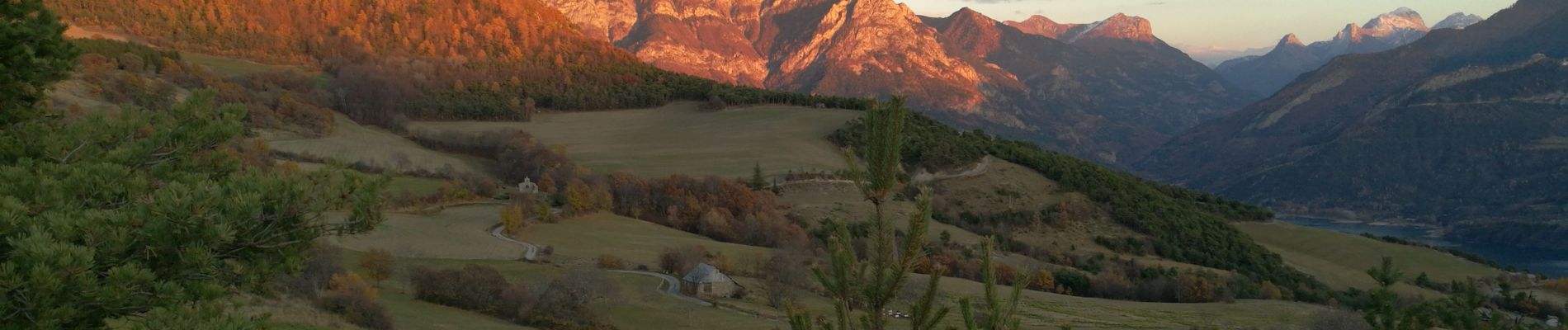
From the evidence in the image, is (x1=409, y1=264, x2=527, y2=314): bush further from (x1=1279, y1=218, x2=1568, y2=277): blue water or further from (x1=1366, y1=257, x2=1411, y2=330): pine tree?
(x1=1279, y1=218, x2=1568, y2=277): blue water

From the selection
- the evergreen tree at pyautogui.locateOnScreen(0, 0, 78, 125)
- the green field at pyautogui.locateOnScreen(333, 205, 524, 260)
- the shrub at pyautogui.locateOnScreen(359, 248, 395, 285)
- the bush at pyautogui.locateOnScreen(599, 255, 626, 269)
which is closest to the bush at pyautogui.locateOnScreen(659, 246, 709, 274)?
the bush at pyautogui.locateOnScreen(599, 255, 626, 269)

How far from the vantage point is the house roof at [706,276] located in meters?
34.7

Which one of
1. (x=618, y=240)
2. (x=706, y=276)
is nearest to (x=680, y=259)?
(x=706, y=276)

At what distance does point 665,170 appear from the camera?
69688 mm

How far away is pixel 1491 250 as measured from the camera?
339 ft

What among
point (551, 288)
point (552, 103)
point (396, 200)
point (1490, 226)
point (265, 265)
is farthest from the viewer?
point (1490, 226)

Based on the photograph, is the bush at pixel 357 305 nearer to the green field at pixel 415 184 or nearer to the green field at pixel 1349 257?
the green field at pixel 415 184

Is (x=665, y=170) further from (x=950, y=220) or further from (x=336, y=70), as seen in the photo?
(x=336, y=70)

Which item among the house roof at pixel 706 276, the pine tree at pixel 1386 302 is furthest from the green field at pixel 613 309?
the pine tree at pixel 1386 302

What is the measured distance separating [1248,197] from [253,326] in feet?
575

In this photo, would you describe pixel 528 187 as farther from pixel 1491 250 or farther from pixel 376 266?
pixel 1491 250

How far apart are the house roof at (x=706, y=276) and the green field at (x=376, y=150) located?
36204 mm

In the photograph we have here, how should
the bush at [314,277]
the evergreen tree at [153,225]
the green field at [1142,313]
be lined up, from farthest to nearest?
the green field at [1142,313] → the bush at [314,277] → the evergreen tree at [153,225]

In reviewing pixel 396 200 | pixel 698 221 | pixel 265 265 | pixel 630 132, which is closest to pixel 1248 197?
pixel 630 132
